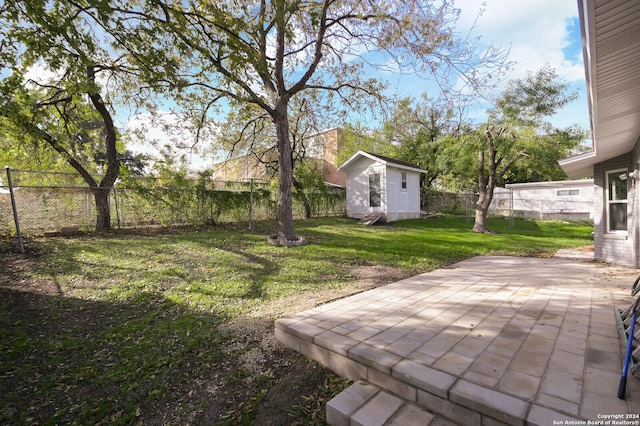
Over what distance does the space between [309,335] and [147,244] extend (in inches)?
239

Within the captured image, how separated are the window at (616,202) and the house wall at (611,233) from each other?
71mm

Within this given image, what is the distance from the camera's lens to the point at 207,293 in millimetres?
Result: 4109

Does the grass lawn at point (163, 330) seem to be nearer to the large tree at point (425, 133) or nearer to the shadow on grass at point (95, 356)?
the shadow on grass at point (95, 356)

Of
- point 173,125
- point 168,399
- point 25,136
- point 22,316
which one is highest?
point 173,125

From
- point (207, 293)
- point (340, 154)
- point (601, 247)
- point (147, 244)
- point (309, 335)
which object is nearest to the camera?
point (309, 335)

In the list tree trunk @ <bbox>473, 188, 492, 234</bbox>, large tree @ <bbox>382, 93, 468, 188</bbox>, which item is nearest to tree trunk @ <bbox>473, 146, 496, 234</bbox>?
tree trunk @ <bbox>473, 188, 492, 234</bbox>

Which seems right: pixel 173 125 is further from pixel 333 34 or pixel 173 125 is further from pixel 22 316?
pixel 22 316

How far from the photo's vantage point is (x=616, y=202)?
618 centimetres

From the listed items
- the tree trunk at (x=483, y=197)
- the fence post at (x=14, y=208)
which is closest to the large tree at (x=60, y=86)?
the fence post at (x=14, y=208)

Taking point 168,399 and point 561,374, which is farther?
point 168,399

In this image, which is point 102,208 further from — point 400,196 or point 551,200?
point 551,200

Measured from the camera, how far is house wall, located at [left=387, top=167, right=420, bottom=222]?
1487 centimetres

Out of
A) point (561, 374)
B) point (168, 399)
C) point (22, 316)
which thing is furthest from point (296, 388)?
point (22, 316)

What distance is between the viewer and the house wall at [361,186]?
14.8m
